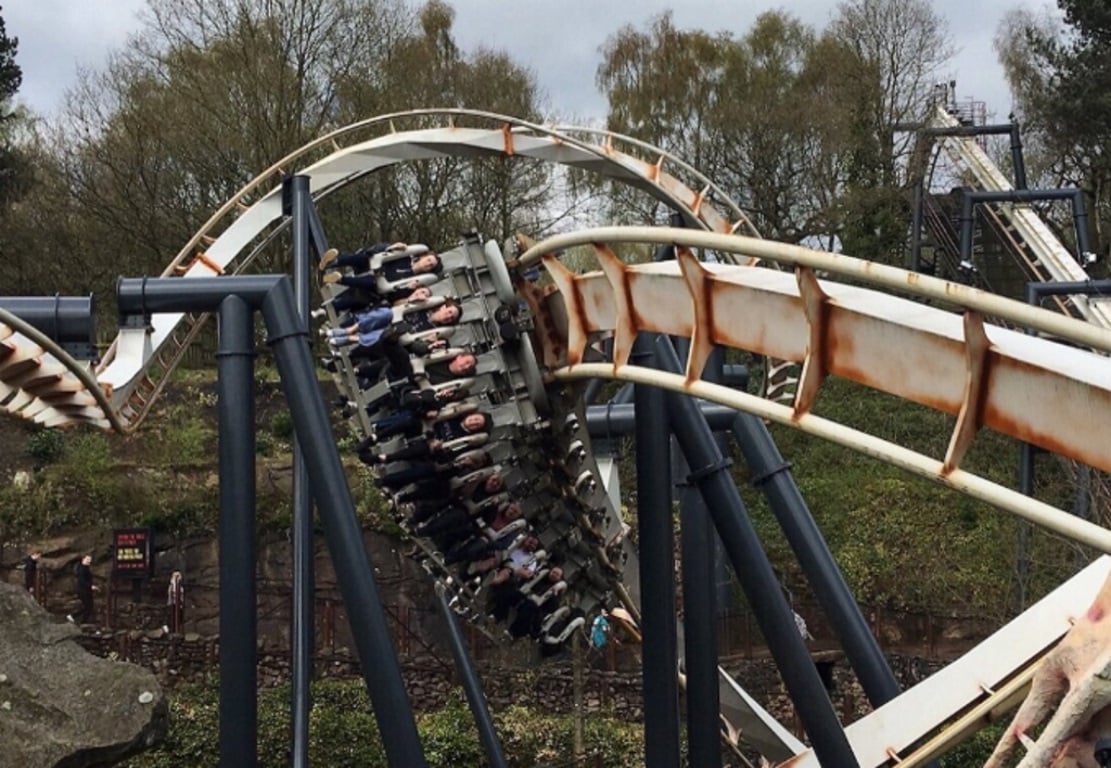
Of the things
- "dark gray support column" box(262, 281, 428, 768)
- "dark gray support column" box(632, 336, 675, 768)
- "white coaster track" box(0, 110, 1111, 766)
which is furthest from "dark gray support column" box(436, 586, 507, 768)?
"dark gray support column" box(262, 281, 428, 768)

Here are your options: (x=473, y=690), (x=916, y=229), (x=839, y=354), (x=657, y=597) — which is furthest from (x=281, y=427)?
(x=839, y=354)

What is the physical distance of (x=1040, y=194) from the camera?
1672cm

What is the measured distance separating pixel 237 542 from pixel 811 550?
122 inches

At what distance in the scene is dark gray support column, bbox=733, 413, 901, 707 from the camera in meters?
6.53

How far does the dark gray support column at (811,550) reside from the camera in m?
6.53

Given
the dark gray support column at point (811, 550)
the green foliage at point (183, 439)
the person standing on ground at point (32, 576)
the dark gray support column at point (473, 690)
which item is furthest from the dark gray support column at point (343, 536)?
the green foliage at point (183, 439)

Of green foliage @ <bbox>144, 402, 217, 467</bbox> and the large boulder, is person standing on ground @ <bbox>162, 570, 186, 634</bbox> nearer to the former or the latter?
the large boulder

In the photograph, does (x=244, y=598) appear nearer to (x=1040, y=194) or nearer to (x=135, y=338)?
(x=135, y=338)

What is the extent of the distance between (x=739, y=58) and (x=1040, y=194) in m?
10.8

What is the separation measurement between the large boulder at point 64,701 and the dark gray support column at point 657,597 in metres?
6.78

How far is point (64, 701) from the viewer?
436 inches

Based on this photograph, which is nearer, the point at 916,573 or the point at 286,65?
the point at 916,573

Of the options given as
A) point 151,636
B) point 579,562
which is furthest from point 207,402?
point 579,562

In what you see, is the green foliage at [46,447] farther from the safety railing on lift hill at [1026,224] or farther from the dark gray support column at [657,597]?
the safety railing on lift hill at [1026,224]
